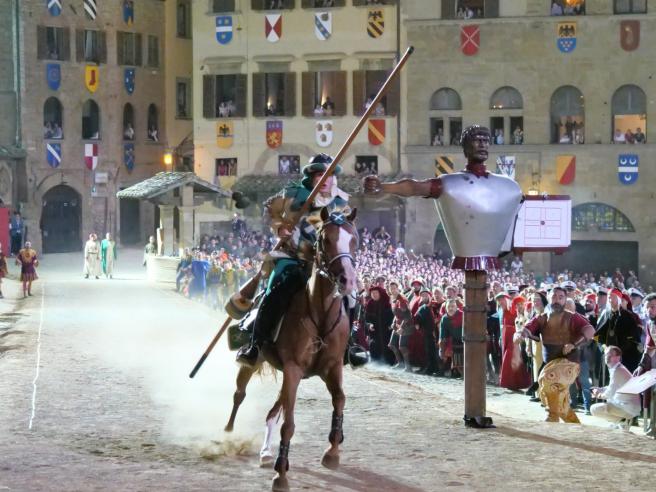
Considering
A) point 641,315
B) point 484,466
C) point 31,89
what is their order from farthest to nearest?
point 31,89
point 641,315
point 484,466

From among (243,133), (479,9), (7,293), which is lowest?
(7,293)

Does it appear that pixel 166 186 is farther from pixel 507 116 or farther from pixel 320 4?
pixel 507 116

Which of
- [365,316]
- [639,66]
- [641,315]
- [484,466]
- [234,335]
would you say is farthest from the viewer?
[639,66]

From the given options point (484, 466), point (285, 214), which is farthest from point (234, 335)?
point (484, 466)

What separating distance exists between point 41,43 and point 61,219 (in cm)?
732

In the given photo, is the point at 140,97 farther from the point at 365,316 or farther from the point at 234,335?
the point at 234,335

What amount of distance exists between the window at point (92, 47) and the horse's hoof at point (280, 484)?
4963 cm

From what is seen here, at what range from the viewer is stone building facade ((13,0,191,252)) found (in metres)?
58.2

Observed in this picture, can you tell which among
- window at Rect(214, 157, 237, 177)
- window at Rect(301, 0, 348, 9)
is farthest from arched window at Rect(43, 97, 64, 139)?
window at Rect(301, 0, 348, 9)

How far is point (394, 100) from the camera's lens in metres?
52.0

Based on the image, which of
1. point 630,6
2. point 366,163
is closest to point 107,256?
point 366,163

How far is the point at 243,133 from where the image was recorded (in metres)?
54.2

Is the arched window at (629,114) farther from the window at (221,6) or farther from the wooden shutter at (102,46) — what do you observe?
the wooden shutter at (102,46)

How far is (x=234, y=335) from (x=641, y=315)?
7.08m
